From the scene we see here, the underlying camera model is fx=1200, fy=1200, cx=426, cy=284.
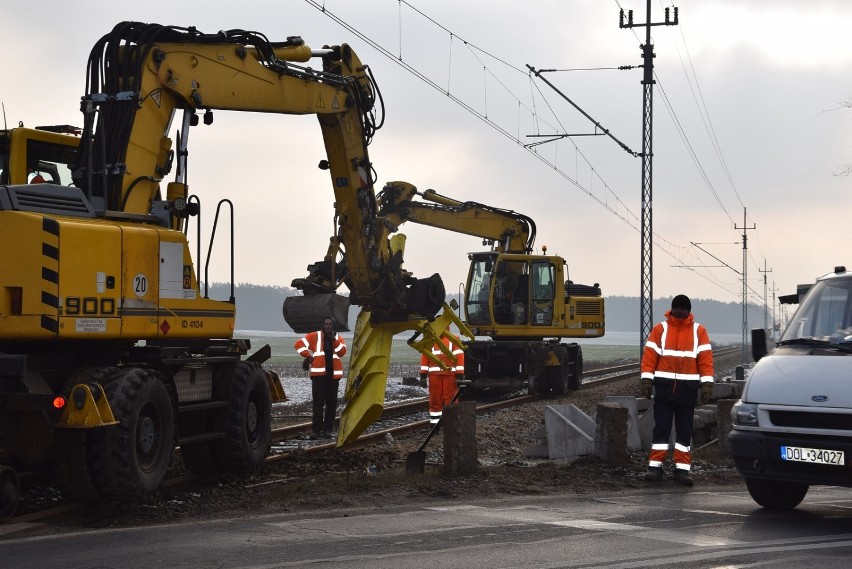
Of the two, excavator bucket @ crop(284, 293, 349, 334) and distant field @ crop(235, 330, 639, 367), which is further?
distant field @ crop(235, 330, 639, 367)

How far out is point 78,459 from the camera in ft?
33.2

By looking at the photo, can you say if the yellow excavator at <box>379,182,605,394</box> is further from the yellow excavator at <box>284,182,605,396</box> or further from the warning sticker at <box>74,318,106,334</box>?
the warning sticker at <box>74,318,106,334</box>

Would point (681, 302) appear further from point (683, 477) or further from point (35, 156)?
point (35, 156)

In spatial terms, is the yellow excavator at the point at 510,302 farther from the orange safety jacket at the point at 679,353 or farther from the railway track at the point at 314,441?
the orange safety jacket at the point at 679,353

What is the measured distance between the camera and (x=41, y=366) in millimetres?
10250

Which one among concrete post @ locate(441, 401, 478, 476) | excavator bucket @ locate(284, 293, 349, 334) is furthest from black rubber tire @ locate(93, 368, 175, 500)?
excavator bucket @ locate(284, 293, 349, 334)

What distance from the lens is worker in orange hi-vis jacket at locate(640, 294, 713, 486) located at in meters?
12.4

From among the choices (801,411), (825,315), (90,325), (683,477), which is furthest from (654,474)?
(90,325)

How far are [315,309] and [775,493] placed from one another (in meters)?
6.06

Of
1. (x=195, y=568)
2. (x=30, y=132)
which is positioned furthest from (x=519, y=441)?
(x=195, y=568)

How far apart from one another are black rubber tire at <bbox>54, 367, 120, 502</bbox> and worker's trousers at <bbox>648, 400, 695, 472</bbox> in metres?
5.59

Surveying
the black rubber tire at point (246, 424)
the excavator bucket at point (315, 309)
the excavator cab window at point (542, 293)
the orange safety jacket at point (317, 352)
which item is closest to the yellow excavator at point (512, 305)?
the excavator cab window at point (542, 293)

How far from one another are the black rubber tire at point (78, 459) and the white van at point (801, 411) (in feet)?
17.8

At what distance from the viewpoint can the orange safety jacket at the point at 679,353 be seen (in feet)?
41.0
